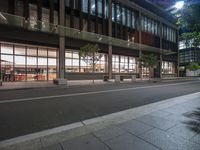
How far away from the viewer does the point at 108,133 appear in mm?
3621

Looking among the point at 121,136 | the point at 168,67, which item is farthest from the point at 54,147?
the point at 168,67

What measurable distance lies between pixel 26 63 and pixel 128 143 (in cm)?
2066

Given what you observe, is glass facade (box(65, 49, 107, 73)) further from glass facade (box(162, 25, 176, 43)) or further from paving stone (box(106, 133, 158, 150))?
glass facade (box(162, 25, 176, 43))

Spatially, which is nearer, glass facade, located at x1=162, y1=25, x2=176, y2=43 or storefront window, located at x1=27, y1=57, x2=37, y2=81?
storefront window, located at x1=27, y1=57, x2=37, y2=81

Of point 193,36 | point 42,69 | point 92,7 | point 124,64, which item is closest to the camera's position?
point 193,36

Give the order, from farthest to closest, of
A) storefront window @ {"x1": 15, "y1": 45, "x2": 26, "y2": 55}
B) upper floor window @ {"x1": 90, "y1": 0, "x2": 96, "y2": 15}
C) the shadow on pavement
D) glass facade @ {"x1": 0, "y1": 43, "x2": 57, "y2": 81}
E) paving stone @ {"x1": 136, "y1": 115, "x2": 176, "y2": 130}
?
upper floor window @ {"x1": 90, "y1": 0, "x2": 96, "y2": 15} → storefront window @ {"x1": 15, "y1": 45, "x2": 26, "y2": 55} → glass facade @ {"x1": 0, "y1": 43, "x2": 57, "y2": 81} → paving stone @ {"x1": 136, "y1": 115, "x2": 176, "y2": 130} → the shadow on pavement

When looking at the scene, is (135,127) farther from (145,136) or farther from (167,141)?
(167,141)

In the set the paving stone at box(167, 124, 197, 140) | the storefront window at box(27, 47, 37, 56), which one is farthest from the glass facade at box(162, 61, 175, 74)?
the paving stone at box(167, 124, 197, 140)

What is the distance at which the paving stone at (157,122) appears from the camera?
4.09m

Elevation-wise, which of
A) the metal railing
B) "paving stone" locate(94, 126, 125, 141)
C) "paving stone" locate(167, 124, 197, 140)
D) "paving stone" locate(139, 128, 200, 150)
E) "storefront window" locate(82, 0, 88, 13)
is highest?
"storefront window" locate(82, 0, 88, 13)

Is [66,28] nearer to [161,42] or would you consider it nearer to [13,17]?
[13,17]

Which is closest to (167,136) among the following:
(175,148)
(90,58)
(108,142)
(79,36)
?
(175,148)

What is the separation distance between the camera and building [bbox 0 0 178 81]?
18.7 m

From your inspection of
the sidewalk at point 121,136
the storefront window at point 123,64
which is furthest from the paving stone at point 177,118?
the storefront window at point 123,64
